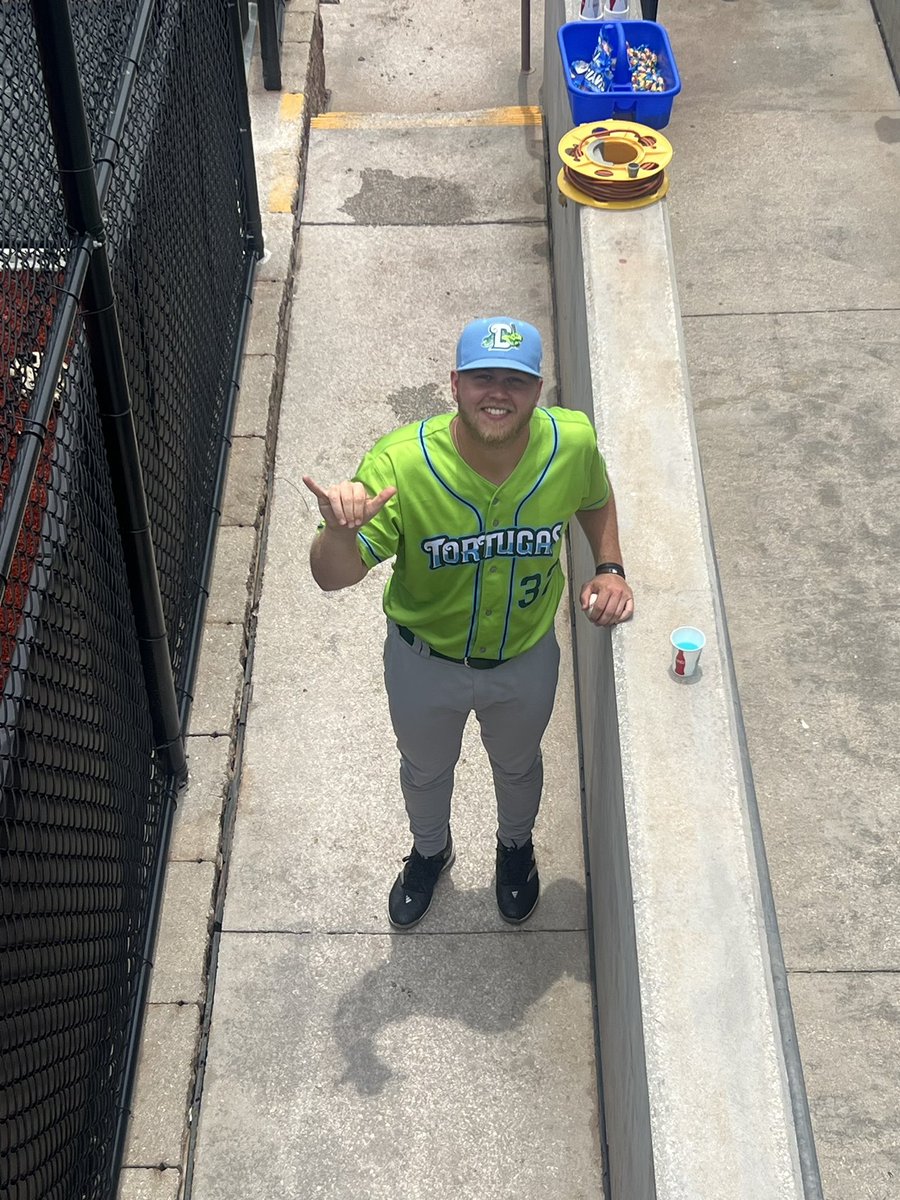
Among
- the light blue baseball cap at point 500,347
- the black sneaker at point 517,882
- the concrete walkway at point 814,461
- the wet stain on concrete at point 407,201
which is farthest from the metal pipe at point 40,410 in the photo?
the wet stain on concrete at point 407,201

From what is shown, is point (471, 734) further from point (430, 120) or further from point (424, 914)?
point (430, 120)

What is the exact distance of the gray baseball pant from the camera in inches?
150

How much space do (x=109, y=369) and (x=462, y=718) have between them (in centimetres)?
136

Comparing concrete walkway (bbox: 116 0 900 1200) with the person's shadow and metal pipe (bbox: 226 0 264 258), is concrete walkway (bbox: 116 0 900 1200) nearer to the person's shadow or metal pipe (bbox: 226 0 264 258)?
the person's shadow

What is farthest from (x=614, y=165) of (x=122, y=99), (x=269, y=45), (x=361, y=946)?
(x=269, y=45)

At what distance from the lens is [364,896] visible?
4469mm

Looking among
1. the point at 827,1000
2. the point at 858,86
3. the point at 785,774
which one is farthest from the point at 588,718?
the point at 858,86

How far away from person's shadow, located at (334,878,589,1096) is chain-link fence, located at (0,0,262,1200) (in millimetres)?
670

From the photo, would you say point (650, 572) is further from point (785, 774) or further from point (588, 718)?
point (785, 774)

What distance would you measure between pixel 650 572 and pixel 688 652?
1.29ft

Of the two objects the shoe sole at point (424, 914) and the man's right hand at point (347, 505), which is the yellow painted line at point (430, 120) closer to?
the shoe sole at point (424, 914)

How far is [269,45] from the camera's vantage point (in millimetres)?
7371

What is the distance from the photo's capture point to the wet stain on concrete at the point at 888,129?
7648 millimetres

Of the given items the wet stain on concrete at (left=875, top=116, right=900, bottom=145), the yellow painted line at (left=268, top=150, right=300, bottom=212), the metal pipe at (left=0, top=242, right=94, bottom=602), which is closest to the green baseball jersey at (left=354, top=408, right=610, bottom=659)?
the metal pipe at (left=0, top=242, right=94, bottom=602)
